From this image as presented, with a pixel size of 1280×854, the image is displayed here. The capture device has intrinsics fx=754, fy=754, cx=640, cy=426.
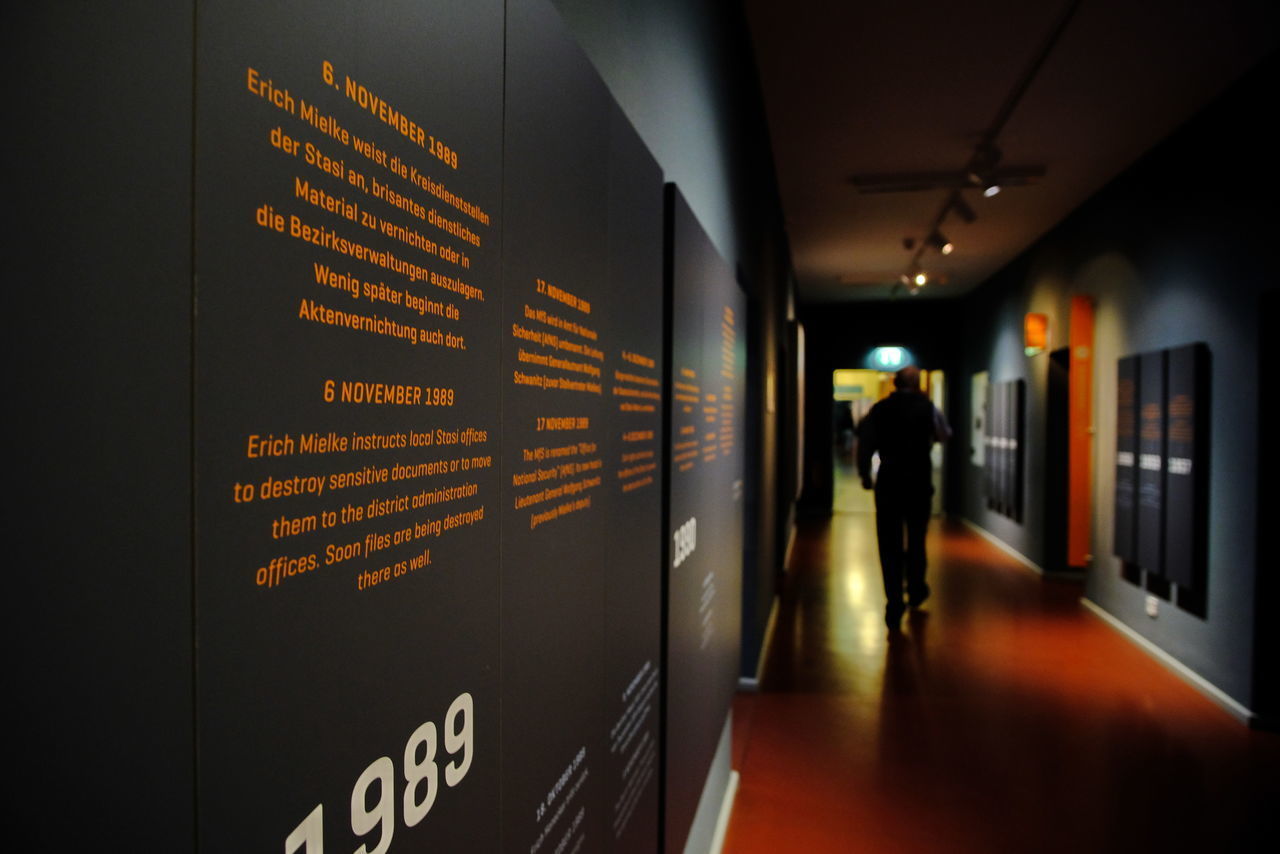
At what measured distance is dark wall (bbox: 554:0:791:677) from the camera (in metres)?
1.44

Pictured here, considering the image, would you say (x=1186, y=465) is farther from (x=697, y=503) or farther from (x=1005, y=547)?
(x=1005, y=547)

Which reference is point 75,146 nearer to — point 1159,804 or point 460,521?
point 460,521

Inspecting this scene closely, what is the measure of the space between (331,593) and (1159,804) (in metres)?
3.91

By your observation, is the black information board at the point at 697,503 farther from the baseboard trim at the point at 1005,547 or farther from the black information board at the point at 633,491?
the baseboard trim at the point at 1005,547

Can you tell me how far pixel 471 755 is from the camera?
2.42ft

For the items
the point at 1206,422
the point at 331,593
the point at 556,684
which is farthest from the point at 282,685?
the point at 1206,422

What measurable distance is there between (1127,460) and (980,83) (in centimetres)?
300

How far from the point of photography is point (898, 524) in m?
5.96

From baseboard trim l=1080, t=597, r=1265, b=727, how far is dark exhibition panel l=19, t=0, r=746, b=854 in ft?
15.5

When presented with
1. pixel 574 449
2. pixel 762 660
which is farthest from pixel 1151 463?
pixel 574 449

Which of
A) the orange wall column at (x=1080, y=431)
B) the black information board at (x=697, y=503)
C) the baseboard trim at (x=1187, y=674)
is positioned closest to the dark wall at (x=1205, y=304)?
the baseboard trim at (x=1187, y=674)

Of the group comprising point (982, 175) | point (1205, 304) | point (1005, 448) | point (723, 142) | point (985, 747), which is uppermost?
point (982, 175)

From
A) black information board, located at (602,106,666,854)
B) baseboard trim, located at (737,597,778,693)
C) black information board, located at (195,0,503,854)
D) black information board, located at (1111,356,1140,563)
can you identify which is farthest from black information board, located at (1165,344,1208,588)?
black information board, located at (195,0,503,854)

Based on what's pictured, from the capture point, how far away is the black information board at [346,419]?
1.39 ft
